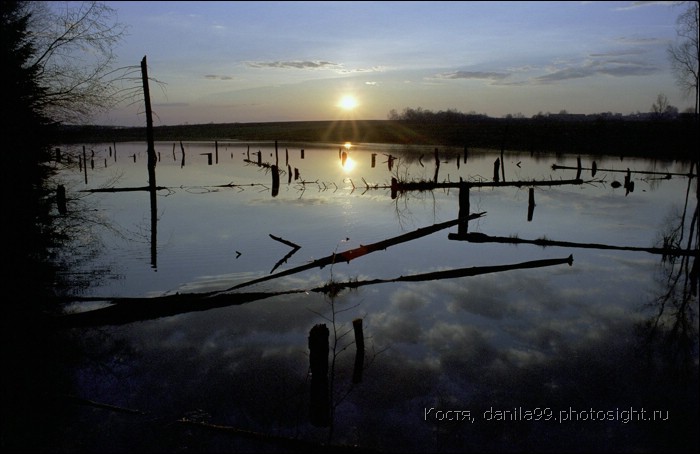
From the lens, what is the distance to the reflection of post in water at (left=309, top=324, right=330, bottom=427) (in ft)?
21.0

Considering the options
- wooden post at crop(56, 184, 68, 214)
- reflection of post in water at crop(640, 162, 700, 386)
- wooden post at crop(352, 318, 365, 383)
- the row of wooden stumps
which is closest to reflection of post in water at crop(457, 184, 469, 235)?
reflection of post in water at crop(640, 162, 700, 386)

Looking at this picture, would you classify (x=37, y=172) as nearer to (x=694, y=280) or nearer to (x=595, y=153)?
(x=694, y=280)

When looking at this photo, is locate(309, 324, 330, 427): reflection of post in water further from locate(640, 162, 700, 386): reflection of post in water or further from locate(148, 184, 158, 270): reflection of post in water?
locate(148, 184, 158, 270): reflection of post in water

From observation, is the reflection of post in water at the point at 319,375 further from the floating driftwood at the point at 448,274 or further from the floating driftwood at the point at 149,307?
the floating driftwood at the point at 448,274

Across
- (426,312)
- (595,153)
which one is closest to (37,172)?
(426,312)

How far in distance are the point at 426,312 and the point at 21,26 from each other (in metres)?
21.9

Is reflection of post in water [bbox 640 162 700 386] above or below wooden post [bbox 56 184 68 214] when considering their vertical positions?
below

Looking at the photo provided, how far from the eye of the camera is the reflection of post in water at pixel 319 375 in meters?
6.39

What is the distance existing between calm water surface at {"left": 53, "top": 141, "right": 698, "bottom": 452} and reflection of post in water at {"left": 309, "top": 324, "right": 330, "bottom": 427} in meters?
0.13

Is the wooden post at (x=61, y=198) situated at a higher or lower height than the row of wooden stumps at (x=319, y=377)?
higher

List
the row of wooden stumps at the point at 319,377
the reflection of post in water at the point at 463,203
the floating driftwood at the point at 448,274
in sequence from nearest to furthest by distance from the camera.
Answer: the row of wooden stumps at the point at 319,377, the floating driftwood at the point at 448,274, the reflection of post in water at the point at 463,203

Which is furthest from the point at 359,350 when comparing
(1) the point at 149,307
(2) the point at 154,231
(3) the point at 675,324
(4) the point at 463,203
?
(2) the point at 154,231

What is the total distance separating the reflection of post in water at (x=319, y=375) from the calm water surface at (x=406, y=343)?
13cm

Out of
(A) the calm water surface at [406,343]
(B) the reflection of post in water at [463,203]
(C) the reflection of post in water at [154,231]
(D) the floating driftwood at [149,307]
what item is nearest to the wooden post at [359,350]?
(A) the calm water surface at [406,343]
